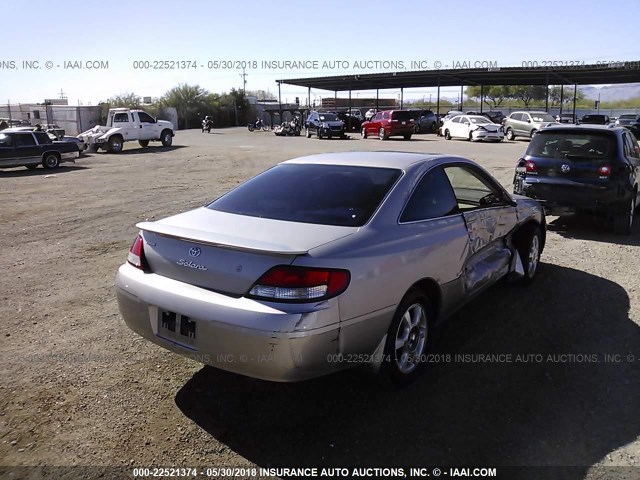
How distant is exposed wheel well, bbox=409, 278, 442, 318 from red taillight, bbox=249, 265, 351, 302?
2.88 ft

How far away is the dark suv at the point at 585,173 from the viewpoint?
25.7ft

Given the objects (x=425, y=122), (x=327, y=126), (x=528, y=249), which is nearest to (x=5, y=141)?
(x=528, y=249)

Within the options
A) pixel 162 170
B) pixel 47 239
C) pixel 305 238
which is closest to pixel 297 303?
pixel 305 238

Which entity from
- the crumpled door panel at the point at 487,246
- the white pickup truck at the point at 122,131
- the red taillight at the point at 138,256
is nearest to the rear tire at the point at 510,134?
the white pickup truck at the point at 122,131

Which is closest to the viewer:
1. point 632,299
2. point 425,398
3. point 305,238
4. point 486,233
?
point 305,238

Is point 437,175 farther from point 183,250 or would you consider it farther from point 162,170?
point 162,170

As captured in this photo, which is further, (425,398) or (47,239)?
(47,239)

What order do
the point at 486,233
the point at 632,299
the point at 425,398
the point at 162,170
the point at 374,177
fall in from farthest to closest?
the point at 162,170
the point at 632,299
the point at 486,233
the point at 374,177
the point at 425,398

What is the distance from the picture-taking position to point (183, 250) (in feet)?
10.7

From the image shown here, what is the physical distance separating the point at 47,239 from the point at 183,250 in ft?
20.1

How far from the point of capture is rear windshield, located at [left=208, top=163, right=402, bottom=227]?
3557 millimetres

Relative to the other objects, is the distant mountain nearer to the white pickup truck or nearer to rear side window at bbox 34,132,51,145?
the white pickup truck

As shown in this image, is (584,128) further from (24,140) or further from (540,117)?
(540,117)

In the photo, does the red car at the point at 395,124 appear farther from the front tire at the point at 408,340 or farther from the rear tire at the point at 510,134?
the front tire at the point at 408,340
